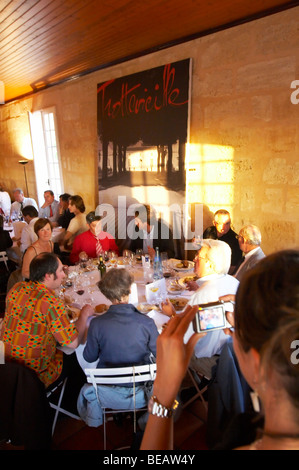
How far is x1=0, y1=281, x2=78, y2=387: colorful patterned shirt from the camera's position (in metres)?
1.87

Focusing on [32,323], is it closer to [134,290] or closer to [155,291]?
[134,290]

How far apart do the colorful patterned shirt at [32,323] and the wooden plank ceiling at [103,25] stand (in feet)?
9.01

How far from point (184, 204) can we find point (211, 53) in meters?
1.88

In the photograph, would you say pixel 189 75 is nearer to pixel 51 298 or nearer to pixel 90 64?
pixel 90 64

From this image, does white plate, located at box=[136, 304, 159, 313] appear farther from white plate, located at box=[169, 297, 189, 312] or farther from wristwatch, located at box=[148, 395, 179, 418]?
wristwatch, located at box=[148, 395, 179, 418]

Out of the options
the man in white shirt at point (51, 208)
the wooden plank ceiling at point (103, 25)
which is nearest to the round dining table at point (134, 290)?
the wooden plank ceiling at point (103, 25)

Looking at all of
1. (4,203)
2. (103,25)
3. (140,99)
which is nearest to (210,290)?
(103,25)

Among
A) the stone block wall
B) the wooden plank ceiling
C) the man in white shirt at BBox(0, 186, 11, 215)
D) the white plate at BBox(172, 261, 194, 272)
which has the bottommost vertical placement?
the white plate at BBox(172, 261, 194, 272)

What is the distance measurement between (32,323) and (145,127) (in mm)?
3499

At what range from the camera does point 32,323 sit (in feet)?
6.17

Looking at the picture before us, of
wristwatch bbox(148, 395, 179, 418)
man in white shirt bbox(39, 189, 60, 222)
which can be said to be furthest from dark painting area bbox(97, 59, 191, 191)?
wristwatch bbox(148, 395, 179, 418)

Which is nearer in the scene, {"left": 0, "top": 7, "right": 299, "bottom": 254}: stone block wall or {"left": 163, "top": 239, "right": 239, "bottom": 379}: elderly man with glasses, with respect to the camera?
{"left": 163, "top": 239, "right": 239, "bottom": 379}: elderly man with glasses

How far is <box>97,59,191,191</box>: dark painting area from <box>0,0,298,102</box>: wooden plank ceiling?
368 millimetres
